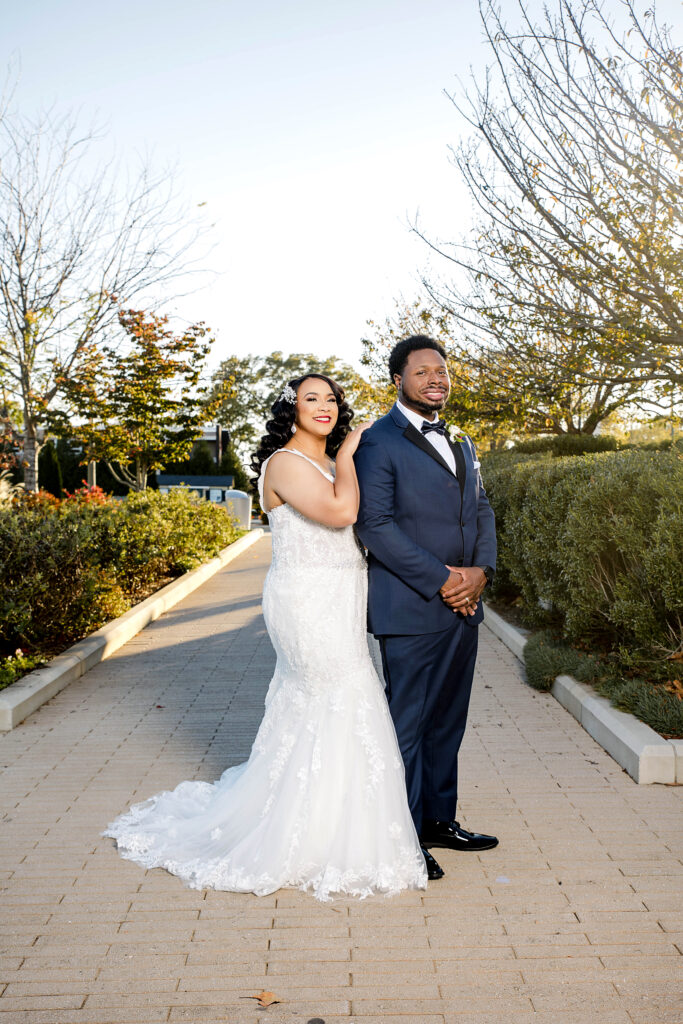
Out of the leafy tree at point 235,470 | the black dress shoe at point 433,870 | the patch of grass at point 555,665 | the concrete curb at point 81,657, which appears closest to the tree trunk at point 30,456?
the concrete curb at point 81,657

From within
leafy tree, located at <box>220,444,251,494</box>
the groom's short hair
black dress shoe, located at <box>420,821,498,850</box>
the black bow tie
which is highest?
the groom's short hair

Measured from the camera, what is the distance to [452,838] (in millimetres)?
4387

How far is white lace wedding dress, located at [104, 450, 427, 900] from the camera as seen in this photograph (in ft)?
13.1

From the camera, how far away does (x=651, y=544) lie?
618 cm

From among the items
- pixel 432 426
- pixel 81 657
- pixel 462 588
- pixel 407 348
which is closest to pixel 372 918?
pixel 462 588

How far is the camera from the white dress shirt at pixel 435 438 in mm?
4242

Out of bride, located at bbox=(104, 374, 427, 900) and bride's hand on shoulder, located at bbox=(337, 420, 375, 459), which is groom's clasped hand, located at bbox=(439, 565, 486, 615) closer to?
bride, located at bbox=(104, 374, 427, 900)

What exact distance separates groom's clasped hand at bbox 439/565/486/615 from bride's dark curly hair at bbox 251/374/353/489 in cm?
83

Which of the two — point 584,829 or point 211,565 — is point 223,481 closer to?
point 211,565

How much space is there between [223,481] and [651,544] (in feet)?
97.0

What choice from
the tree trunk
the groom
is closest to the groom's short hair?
the groom

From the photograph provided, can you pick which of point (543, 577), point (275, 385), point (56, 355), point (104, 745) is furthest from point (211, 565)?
point (275, 385)

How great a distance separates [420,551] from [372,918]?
1.50m

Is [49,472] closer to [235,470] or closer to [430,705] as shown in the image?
[235,470]
